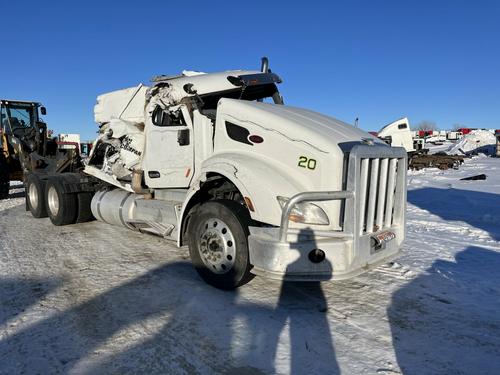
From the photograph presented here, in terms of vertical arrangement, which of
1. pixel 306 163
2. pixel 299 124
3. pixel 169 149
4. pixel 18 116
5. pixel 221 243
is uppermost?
pixel 18 116

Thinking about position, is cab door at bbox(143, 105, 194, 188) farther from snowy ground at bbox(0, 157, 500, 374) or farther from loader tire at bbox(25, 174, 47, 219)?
loader tire at bbox(25, 174, 47, 219)

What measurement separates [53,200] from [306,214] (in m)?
6.87

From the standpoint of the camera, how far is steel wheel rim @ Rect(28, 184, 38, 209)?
31.2 ft

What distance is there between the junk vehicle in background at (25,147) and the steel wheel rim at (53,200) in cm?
139

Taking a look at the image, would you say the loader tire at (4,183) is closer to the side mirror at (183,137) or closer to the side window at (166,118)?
the side window at (166,118)

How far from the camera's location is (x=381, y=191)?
4379 millimetres

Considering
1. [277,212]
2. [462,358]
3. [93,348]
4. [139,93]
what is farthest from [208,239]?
[139,93]

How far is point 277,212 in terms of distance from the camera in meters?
4.06

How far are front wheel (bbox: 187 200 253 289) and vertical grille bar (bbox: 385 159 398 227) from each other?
1.64 metres

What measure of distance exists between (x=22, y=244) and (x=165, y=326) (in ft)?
14.7

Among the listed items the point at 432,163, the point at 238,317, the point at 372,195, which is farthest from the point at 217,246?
the point at 432,163

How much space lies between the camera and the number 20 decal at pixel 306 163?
13.4 ft

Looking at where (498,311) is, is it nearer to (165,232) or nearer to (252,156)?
(252,156)

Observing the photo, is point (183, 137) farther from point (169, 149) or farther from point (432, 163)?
point (432, 163)
